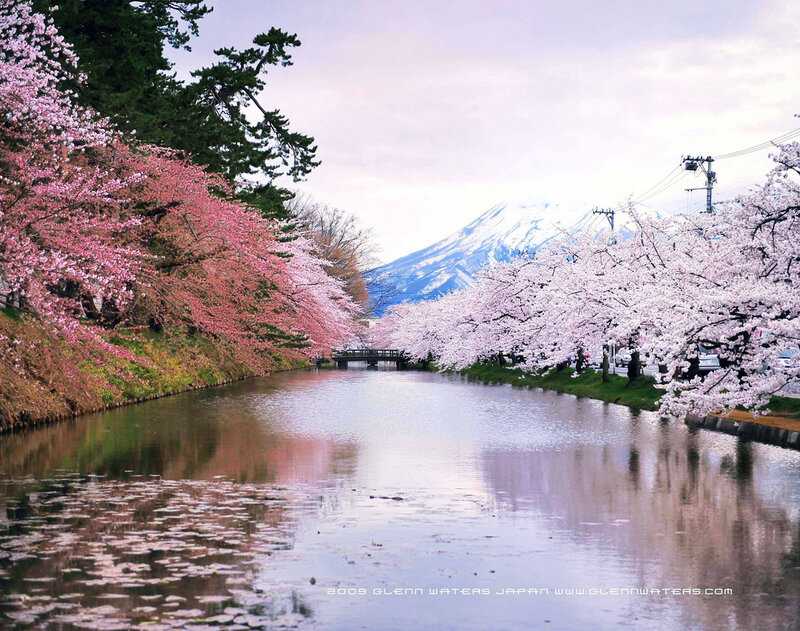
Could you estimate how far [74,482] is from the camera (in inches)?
637

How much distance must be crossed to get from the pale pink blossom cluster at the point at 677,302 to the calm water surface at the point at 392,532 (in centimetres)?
181

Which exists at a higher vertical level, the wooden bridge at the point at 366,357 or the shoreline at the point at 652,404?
the wooden bridge at the point at 366,357

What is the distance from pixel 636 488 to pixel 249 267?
35.6 metres

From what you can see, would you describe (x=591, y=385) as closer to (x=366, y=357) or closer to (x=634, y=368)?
(x=634, y=368)

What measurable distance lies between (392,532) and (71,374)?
1874 centimetres

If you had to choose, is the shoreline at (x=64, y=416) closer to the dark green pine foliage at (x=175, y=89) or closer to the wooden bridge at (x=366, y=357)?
the dark green pine foliage at (x=175, y=89)

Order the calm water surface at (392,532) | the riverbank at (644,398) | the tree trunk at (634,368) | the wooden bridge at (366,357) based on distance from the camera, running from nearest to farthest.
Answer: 1. the calm water surface at (392,532)
2. the riverbank at (644,398)
3. the tree trunk at (634,368)
4. the wooden bridge at (366,357)

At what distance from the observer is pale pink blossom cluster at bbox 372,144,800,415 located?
925 inches

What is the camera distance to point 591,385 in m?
50.7

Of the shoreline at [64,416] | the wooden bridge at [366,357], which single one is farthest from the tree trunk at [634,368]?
the wooden bridge at [366,357]

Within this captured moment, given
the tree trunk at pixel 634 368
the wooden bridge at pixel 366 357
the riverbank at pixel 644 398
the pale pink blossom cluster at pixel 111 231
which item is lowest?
the riverbank at pixel 644 398

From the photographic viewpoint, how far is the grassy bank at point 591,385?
4088 cm

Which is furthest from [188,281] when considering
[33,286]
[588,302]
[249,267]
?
[33,286]

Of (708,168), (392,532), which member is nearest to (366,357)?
(708,168)
